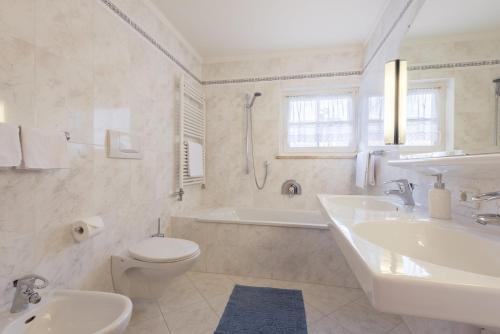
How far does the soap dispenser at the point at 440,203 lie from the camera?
38.8 inches

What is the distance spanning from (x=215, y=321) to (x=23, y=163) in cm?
141

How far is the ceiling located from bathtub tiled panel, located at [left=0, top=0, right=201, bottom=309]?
39cm

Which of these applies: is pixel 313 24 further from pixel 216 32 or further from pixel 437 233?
pixel 437 233

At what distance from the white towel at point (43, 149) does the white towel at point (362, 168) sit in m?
2.31

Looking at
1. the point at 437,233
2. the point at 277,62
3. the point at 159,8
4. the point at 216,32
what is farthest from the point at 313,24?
the point at 437,233

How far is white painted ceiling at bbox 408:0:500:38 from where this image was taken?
31.7 inches

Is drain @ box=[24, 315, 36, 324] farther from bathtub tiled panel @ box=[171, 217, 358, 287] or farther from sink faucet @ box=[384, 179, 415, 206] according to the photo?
sink faucet @ box=[384, 179, 415, 206]

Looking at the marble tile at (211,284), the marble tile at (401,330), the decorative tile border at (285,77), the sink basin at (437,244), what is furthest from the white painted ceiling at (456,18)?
the marble tile at (211,284)

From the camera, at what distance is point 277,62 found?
9.34ft

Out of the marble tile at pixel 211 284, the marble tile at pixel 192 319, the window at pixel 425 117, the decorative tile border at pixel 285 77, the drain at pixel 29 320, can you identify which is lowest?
the marble tile at pixel 192 319

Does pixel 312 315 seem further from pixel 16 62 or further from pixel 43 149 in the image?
pixel 16 62

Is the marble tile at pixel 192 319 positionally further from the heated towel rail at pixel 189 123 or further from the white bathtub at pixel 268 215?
the heated towel rail at pixel 189 123

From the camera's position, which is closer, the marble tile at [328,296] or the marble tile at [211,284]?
the marble tile at [328,296]

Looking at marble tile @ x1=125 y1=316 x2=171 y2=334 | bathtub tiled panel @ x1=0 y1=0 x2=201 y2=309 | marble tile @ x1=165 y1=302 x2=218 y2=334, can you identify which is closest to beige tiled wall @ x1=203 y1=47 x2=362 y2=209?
bathtub tiled panel @ x1=0 y1=0 x2=201 y2=309
